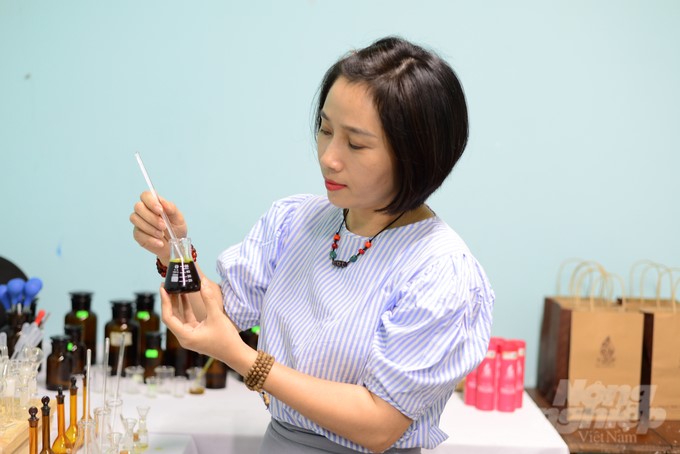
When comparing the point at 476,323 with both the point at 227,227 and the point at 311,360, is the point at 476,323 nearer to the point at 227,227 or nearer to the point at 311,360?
the point at 311,360

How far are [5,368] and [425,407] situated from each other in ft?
3.52

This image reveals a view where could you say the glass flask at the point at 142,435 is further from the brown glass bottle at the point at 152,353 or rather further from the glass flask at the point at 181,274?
the glass flask at the point at 181,274

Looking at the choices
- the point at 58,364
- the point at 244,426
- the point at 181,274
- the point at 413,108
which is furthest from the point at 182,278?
the point at 58,364

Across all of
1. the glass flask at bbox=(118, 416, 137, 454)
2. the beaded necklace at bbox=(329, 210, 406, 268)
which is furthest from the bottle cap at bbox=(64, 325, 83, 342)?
the beaded necklace at bbox=(329, 210, 406, 268)

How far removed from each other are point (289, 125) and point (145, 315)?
800 mm

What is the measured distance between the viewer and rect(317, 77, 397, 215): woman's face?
55.2 inches

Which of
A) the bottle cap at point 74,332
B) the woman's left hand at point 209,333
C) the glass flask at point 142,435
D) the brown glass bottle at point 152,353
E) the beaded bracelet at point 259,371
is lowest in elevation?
the glass flask at point 142,435

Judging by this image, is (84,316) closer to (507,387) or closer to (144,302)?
(144,302)

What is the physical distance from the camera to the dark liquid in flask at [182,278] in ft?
4.83

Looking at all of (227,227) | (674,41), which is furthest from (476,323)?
(674,41)

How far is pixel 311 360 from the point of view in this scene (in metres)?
1.47

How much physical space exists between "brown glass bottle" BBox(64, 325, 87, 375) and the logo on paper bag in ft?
5.25

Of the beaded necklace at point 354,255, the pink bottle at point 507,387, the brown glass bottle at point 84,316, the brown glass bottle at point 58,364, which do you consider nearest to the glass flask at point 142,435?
the brown glass bottle at point 58,364

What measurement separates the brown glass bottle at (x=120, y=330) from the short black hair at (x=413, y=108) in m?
1.46
